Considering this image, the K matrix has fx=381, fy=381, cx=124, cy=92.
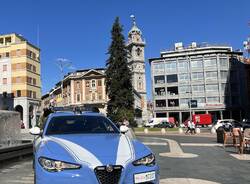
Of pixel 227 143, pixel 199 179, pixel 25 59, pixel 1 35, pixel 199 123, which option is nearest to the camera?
pixel 199 179

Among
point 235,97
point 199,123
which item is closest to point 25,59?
point 199,123

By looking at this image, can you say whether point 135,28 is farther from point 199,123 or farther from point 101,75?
point 199,123

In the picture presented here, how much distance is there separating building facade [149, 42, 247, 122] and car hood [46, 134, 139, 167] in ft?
301

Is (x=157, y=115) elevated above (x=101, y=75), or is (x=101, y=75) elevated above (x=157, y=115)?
(x=101, y=75)

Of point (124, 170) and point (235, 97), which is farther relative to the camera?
point (235, 97)

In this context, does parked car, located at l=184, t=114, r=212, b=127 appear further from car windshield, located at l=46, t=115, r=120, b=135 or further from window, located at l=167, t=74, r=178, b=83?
car windshield, located at l=46, t=115, r=120, b=135

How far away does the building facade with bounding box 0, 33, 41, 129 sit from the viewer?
232 feet

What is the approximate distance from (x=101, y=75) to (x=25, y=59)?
41.1 m

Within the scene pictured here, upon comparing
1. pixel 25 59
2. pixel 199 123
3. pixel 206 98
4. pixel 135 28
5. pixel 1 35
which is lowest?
pixel 199 123

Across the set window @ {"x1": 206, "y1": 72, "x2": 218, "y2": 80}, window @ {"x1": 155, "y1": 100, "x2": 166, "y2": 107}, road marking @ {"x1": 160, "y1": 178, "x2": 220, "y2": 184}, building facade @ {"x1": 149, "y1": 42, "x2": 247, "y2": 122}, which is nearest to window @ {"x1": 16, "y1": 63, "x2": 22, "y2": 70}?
building facade @ {"x1": 149, "y1": 42, "x2": 247, "y2": 122}

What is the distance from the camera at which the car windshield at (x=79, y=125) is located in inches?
279

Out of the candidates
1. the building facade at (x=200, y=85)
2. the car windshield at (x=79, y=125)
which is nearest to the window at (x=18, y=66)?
the building facade at (x=200, y=85)

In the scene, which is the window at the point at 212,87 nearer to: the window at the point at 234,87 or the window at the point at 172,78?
the window at the point at 234,87

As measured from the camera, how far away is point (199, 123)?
83.6 meters
